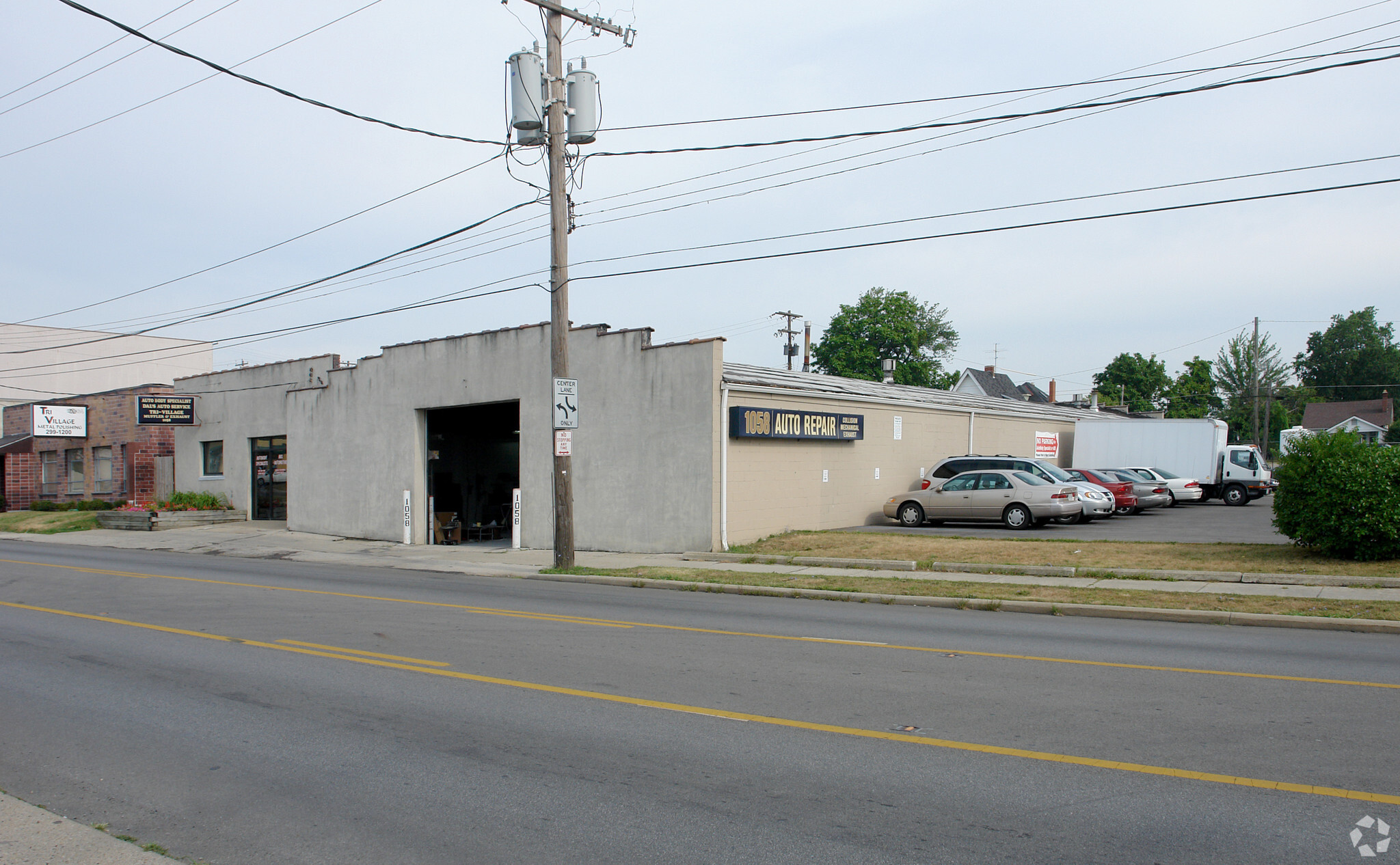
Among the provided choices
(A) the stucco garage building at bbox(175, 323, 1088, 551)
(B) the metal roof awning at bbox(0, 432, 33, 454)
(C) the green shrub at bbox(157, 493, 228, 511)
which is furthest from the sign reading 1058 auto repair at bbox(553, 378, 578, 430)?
(B) the metal roof awning at bbox(0, 432, 33, 454)

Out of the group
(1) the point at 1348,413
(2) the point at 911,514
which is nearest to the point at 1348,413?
(1) the point at 1348,413

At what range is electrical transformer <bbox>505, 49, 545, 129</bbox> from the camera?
659 inches

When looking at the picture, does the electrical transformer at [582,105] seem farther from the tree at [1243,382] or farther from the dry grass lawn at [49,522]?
the tree at [1243,382]

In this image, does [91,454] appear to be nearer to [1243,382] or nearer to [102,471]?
[102,471]

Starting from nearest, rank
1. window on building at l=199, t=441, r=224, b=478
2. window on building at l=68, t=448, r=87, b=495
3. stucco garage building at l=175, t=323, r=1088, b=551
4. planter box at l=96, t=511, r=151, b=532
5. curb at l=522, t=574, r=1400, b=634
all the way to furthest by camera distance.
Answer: curb at l=522, t=574, r=1400, b=634 → stucco garage building at l=175, t=323, r=1088, b=551 → planter box at l=96, t=511, r=151, b=532 → window on building at l=199, t=441, r=224, b=478 → window on building at l=68, t=448, r=87, b=495

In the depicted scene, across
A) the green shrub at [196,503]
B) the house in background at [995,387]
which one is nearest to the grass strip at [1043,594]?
the green shrub at [196,503]

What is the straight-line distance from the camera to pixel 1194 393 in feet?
255

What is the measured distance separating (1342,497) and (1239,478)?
66.9 feet

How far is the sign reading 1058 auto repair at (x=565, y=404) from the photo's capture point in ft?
54.2

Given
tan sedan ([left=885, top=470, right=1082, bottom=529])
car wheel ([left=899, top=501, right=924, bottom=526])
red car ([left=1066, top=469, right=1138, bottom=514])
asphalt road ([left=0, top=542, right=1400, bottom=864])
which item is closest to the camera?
asphalt road ([left=0, top=542, right=1400, bottom=864])

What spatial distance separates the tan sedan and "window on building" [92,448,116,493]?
104ft

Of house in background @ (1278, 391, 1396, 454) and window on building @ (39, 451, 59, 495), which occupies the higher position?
house in background @ (1278, 391, 1396, 454)

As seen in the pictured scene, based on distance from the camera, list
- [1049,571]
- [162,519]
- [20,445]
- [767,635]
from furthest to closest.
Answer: [20,445]
[162,519]
[1049,571]
[767,635]

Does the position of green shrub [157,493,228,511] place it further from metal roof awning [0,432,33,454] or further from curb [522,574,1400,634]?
curb [522,574,1400,634]
